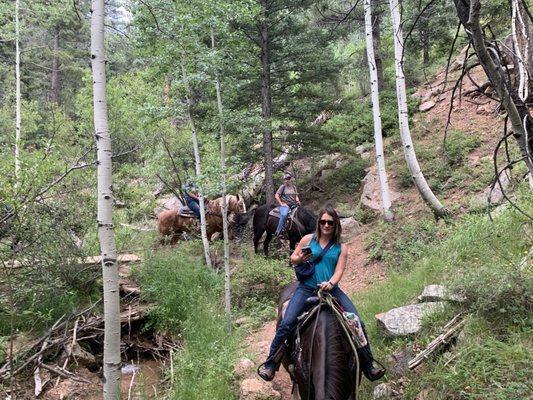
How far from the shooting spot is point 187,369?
18.7 feet

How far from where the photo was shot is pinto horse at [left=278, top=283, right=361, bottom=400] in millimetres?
3350

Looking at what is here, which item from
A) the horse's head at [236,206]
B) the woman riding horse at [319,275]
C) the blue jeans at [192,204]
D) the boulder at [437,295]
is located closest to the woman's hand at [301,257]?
the woman riding horse at [319,275]

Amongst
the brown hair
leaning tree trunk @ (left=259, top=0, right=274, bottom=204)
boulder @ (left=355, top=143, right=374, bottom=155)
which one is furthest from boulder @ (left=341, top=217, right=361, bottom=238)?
the brown hair

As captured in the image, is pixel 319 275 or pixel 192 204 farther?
pixel 192 204

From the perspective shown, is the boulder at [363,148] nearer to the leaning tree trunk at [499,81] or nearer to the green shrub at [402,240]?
the green shrub at [402,240]

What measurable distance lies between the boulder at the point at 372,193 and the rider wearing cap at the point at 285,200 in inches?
88.1

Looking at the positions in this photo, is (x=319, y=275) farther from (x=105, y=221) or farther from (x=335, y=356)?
(x=105, y=221)

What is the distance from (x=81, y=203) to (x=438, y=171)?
8707 millimetres

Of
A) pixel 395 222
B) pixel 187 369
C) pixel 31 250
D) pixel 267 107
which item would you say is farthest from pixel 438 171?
pixel 31 250

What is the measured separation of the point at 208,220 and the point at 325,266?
26.3ft

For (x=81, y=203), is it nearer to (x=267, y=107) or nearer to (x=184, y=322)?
(x=184, y=322)

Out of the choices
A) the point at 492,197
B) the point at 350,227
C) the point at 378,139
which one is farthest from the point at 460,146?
the point at 350,227

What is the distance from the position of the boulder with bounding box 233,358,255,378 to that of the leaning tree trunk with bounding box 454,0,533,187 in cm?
→ 442

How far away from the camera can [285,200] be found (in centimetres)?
1045
